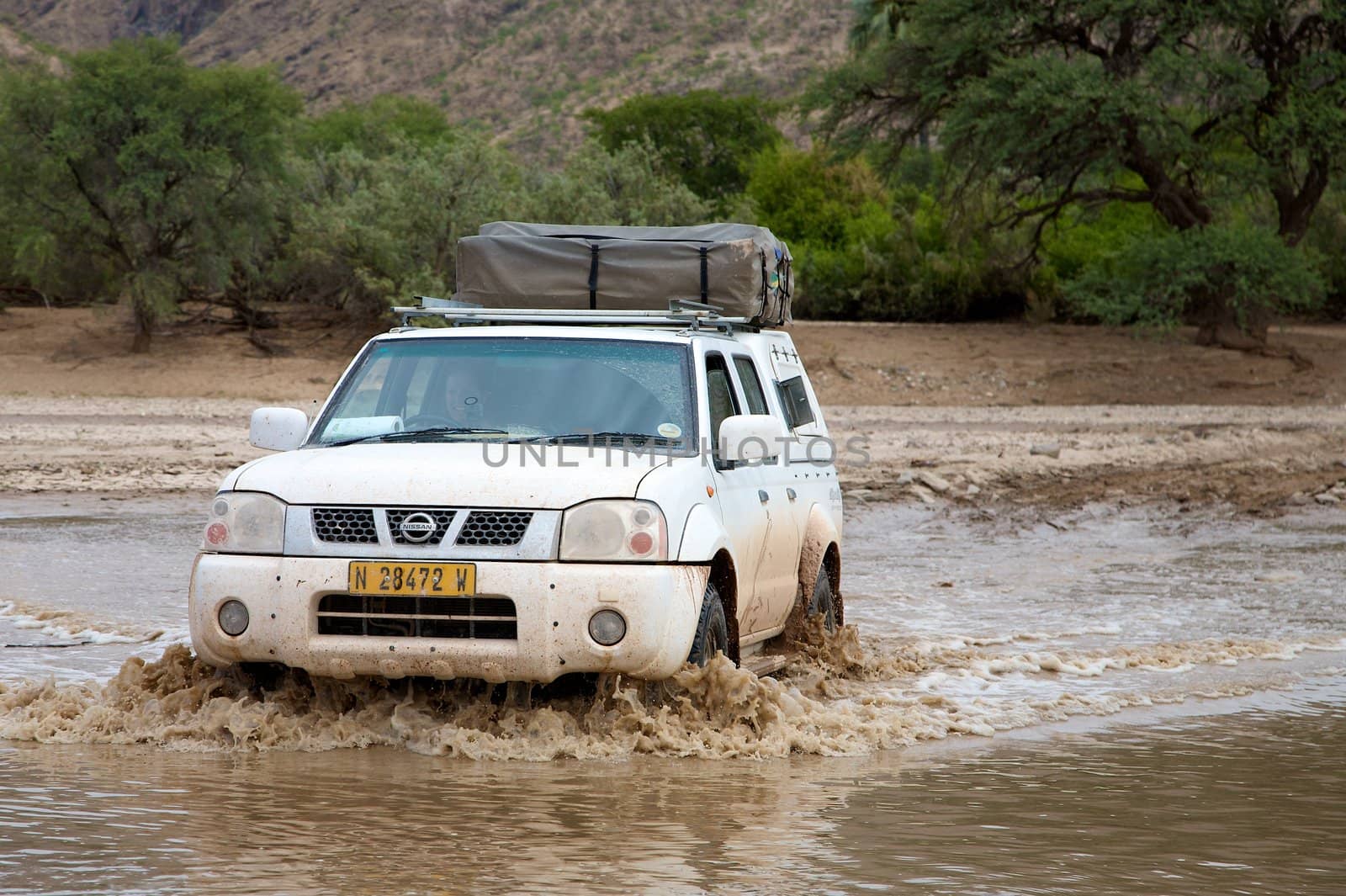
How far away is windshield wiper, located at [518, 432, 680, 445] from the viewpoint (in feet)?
22.1

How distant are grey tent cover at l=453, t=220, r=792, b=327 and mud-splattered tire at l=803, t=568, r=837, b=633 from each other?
1.34 m

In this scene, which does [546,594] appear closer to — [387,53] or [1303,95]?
[1303,95]

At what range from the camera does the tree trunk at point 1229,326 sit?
113ft

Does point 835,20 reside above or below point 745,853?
above

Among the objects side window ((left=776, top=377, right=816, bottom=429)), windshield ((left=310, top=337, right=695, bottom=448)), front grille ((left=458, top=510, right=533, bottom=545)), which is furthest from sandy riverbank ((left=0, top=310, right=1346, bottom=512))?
front grille ((left=458, top=510, right=533, bottom=545))

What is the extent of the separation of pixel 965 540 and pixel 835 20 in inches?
3506

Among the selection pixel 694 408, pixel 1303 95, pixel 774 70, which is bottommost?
pixel 694 408

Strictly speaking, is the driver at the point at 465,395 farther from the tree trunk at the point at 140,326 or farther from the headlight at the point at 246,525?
the tree trunk at the point at 140,326

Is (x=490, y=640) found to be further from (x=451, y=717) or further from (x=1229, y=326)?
(x=1229, y=326)

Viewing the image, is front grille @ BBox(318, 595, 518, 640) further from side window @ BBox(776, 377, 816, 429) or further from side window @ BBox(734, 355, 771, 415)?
side window @ BBox(776, 377, 816, 429)

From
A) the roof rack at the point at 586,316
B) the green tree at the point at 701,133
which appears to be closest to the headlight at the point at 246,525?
the roof rack at the point at 586,316

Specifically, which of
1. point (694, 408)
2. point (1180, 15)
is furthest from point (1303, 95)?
point (694, 408)

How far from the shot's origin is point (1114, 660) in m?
9.38

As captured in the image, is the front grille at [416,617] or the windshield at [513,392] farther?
the windshield at [513,392]
